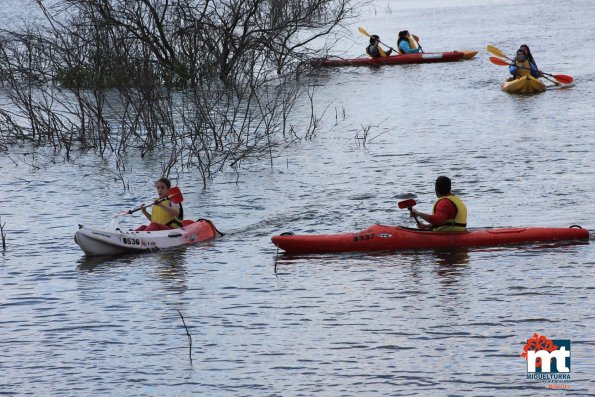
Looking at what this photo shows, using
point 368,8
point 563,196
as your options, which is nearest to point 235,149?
point 563,196

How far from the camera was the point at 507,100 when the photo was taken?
85.6 feet

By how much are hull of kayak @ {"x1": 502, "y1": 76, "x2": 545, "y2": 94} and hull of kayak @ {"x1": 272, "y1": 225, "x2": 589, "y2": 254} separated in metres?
13.5

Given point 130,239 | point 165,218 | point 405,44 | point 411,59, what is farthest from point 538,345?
point 405,44

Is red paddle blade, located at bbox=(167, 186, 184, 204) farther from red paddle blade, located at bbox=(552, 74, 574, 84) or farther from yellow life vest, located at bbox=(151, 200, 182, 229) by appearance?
red paddle blade, located at bbox=(552, 74, 574, 84)

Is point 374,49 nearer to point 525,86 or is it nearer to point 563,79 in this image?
point 525,86

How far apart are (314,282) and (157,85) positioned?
378 inches

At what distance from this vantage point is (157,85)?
2097cm

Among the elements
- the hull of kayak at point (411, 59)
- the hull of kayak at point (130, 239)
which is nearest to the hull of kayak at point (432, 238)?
the hull of kayak at point (130, 239)

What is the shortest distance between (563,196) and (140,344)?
7670 millimetres

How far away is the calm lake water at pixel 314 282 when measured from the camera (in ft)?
31.0

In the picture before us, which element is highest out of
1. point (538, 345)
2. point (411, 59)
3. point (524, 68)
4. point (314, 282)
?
point (411, 59)

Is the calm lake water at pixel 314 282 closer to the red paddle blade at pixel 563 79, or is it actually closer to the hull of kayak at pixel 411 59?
the red paddle blade at pixel 563 79

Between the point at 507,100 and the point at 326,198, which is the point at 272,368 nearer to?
the point at 326,198

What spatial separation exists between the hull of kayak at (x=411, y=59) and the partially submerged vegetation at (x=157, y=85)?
4.07m
